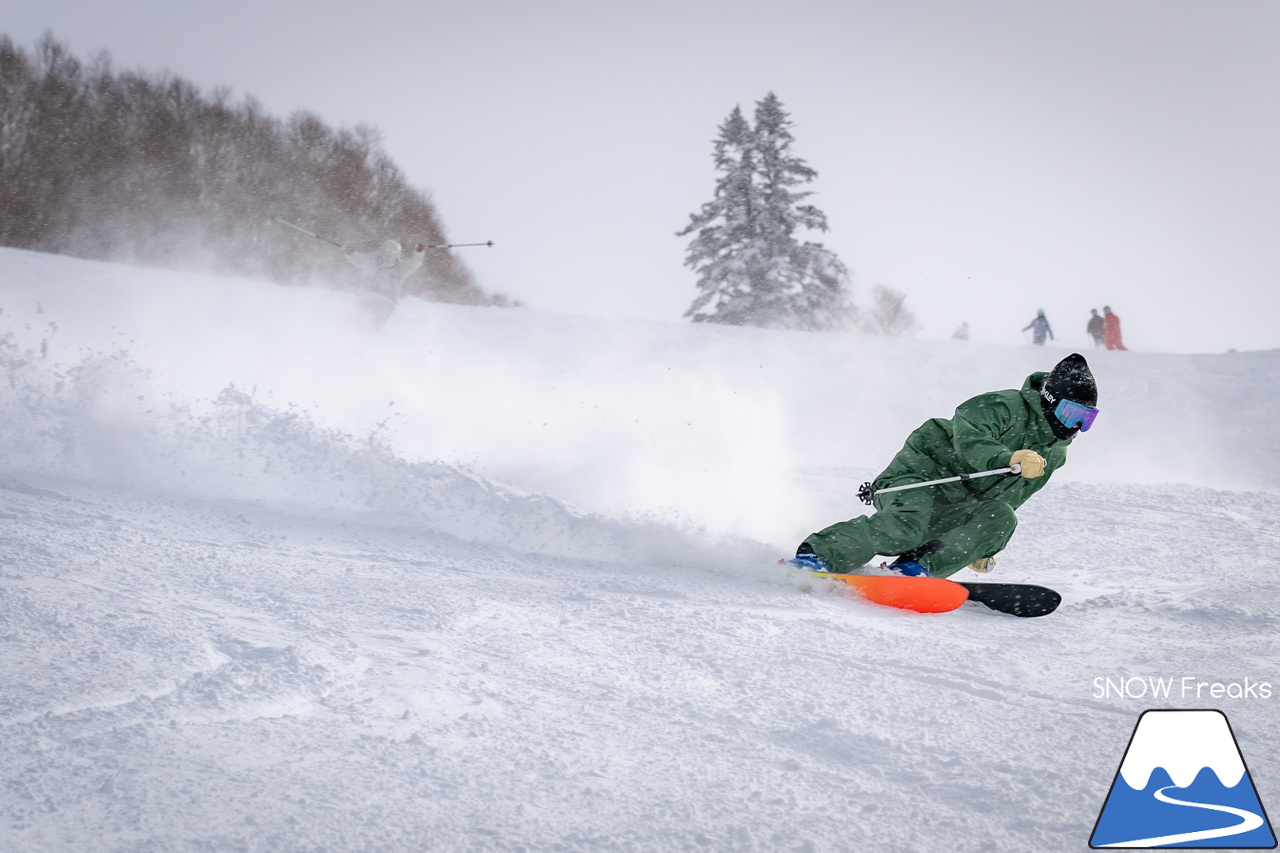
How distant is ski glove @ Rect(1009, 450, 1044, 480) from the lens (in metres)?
3.99

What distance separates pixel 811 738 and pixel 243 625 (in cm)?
169

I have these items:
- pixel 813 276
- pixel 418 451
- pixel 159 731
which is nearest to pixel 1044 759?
pixel 159 731

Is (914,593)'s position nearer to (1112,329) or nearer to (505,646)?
(505,646)

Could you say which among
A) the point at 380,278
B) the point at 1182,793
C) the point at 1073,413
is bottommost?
the point at 1182,793

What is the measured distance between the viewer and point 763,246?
1141 inches

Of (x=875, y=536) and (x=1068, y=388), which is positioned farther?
(x=875, y=536)

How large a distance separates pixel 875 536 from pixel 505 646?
2.39 metres

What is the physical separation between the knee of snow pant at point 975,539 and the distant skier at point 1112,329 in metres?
18.9

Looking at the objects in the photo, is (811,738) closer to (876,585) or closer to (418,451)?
(876,585)

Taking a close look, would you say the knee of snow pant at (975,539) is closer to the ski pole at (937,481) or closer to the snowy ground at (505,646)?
the ski pole at (937,481)

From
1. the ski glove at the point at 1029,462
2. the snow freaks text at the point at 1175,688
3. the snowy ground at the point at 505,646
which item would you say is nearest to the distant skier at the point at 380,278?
the snowy ground at the point at 505,646

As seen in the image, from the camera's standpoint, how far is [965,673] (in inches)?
111

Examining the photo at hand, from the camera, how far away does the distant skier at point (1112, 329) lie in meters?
20.8

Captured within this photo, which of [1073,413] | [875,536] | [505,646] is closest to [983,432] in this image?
[1073,413]
